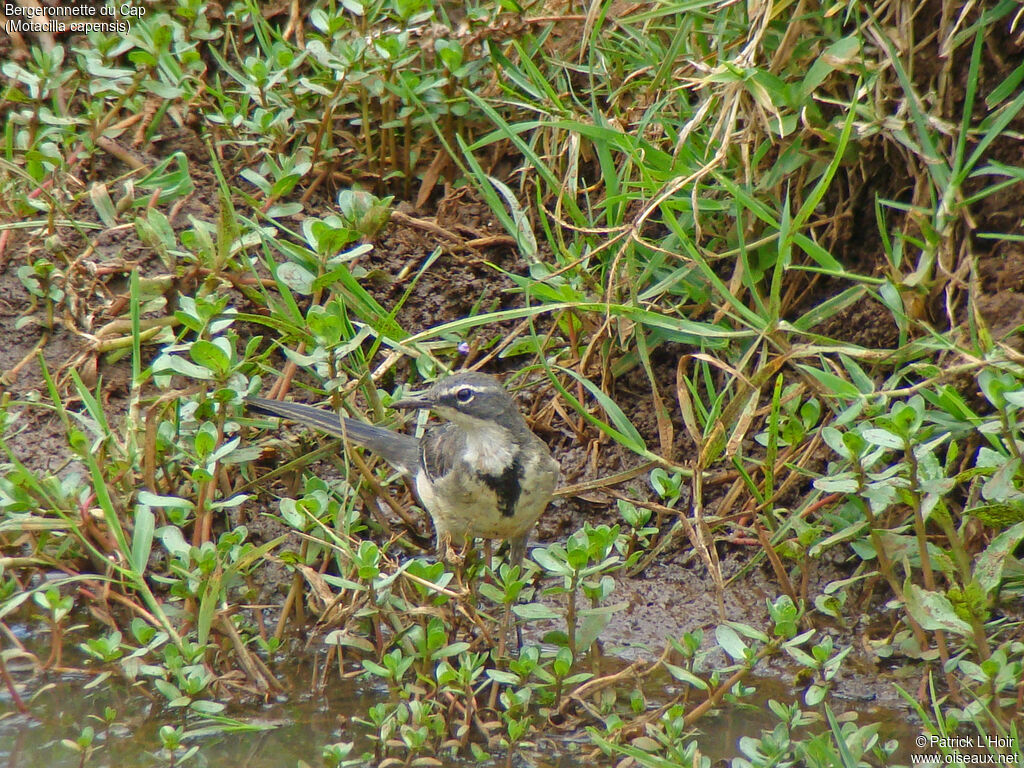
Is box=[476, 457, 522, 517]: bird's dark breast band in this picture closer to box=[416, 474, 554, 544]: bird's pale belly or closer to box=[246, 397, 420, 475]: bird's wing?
box=[416, 474, 554, 544]: bird's pale belly

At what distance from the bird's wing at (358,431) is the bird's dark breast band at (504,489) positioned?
57cm

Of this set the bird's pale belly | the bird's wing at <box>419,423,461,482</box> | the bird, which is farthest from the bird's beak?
the bird's pale belly

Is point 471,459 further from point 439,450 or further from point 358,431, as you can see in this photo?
point 358,431

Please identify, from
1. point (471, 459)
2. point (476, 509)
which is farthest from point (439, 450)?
point (476, 509)

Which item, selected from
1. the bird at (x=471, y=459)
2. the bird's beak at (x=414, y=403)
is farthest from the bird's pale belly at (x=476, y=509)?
the bird's beak at (x=414, y=403)

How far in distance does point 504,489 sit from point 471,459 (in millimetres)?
189

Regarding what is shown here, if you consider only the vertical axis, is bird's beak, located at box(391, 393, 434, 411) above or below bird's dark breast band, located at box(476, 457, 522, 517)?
above

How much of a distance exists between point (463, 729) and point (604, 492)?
159 cm

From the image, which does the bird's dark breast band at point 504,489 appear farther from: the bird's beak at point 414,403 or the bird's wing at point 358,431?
the bird's wing at point 358,431

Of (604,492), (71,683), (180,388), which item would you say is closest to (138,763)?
(71,683)

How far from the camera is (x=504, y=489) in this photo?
448cm

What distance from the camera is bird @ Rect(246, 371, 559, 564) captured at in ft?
14.7

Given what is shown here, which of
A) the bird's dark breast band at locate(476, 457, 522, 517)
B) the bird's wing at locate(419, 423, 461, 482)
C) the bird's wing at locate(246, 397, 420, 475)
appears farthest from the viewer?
the bird's wing at locate(246, 397, 420, 475)

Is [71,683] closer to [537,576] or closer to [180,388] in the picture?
[180,388]
